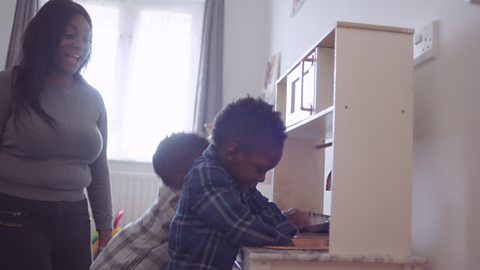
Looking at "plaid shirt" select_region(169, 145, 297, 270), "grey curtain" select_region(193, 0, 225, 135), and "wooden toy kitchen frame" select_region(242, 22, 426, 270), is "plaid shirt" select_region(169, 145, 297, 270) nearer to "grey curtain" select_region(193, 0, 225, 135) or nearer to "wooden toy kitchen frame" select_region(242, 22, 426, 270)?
"wooden toy kitchen frame" select_region(242, 22, 426, 270)

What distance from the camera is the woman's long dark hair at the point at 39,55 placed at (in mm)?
1442

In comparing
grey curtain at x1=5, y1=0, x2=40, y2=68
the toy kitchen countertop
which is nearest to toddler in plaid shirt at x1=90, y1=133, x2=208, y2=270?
the toy kitchen countertop

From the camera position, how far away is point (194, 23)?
14.3ft

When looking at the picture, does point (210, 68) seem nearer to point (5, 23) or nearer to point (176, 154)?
point (5, 23)

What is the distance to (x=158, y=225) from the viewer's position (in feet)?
5.06

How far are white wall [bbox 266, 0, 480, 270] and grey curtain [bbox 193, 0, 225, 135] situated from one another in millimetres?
2664

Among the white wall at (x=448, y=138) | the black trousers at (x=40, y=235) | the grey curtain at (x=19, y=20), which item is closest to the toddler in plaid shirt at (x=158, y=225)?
the black trousers at (x=40, y=235)

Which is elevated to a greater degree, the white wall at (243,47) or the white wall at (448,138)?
the white wall at (243,47)

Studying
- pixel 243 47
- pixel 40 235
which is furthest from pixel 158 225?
pixel 243 47

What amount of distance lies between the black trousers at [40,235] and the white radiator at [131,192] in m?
2.54

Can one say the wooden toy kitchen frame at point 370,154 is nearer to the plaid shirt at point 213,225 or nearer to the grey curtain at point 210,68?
the plaid shirt at point 213,225

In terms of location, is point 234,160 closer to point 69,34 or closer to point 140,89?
point 69,34

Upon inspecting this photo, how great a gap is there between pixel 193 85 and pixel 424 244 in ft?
10.6

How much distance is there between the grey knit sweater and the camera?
1.42 meters
